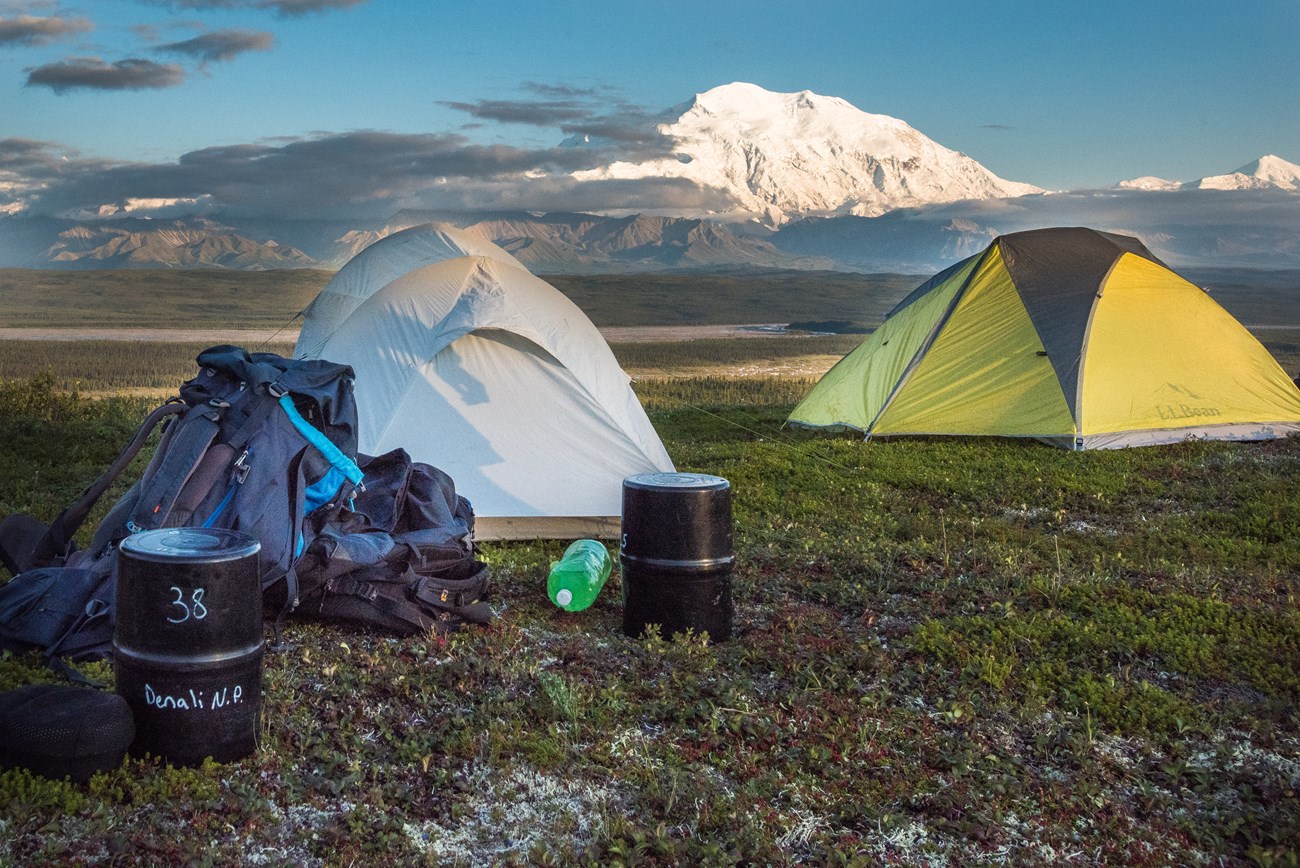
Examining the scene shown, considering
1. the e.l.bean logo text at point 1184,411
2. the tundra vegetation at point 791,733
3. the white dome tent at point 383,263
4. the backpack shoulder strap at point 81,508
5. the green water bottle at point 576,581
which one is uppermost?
the white dome tent at point 383,263

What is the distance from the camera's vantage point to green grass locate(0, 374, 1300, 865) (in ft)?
14.2

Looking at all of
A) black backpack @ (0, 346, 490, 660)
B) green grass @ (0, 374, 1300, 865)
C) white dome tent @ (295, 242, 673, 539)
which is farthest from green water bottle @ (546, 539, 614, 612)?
white dome tent @ (295, 242, 673, 539)

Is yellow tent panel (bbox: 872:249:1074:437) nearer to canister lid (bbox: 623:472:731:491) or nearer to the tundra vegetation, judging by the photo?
the tundra vegetation

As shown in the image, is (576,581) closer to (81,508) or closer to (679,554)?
(679,554)

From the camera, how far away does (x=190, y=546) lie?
4.86 meters

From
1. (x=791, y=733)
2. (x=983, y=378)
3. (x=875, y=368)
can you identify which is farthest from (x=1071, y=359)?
(x=791, y=733)

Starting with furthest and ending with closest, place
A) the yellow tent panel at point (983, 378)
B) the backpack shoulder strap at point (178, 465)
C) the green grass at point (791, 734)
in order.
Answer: the yellow tent panel at point (983, 378)
the backpack shoulder strap at point (178, 465)
the green grass at point (791, 734)

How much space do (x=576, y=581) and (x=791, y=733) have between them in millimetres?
2527

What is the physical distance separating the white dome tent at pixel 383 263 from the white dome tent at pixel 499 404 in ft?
2.21

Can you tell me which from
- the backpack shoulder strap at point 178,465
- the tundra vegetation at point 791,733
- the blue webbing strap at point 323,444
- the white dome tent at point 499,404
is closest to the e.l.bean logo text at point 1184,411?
the tundra vegetation at point 791,733

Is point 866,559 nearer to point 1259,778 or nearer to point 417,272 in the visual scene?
point 1259,778

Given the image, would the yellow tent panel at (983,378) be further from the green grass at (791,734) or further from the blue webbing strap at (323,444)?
the blue webbing strap at (323,444)

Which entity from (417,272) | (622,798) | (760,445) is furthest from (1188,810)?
(760,445)

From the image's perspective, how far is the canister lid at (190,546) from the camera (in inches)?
182
